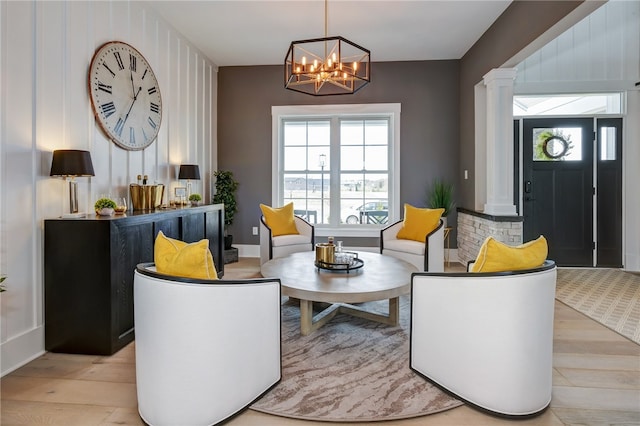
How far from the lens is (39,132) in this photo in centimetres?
243

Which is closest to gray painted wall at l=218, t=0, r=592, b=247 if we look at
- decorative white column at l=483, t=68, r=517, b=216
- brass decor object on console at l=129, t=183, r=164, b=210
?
decorative white column at l=483, t=68, r=517, b=216

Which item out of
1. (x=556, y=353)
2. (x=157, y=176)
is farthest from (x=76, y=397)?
(x=556, y=353)

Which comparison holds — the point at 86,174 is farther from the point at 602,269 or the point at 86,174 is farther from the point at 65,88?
the point at 602,269

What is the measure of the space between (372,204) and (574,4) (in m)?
3.59

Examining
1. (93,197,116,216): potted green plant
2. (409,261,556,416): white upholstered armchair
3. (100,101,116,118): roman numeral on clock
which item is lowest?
(409,261,556,416): white upholstered armchair

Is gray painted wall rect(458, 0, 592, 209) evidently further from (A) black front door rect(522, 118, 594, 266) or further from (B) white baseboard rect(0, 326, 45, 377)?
(B) white baseboard rect(0, 326, 45, 377)

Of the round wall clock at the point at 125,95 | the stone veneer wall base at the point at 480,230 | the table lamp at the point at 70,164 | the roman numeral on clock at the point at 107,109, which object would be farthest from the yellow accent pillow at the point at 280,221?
the stone veneer wall base at the point at 480,230

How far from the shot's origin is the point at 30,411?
1771mm

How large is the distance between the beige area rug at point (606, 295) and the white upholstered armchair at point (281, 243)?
9.23 feet

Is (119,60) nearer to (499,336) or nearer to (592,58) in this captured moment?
(499,336)

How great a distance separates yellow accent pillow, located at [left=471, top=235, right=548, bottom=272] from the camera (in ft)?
5.74

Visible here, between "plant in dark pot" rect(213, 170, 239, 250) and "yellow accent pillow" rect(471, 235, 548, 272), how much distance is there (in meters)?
4.38

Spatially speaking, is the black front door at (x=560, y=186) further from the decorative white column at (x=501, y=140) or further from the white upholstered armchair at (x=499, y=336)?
the white upholstered armchair at (x=499, y=336)

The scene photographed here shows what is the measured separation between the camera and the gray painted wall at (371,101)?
5.51m
